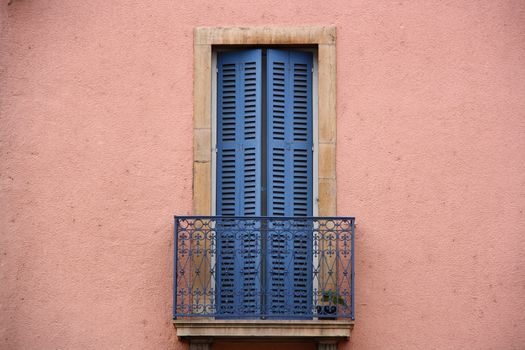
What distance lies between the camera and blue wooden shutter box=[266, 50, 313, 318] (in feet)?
49.0

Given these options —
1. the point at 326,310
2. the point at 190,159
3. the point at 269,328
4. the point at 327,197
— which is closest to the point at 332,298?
the point at 326,310

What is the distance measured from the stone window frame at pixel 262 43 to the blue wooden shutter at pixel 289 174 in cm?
23

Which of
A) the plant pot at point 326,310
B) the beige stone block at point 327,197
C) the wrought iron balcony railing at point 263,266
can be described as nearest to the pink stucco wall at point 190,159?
the beige stone block at point 327,197

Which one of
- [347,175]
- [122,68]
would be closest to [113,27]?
[122,68]

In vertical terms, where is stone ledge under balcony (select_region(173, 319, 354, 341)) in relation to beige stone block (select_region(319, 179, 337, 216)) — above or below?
below

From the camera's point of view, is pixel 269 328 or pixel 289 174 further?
pixel 289 174

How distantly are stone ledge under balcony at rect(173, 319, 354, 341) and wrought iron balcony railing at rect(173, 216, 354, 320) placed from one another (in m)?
0.21

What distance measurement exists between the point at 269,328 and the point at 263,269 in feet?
2.50

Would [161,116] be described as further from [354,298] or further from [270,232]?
[354,298]

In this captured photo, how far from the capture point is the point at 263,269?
15008 millimetres

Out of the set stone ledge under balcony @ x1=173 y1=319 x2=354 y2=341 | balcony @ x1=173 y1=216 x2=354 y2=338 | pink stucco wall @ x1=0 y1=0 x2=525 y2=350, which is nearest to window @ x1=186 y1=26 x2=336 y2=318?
pink stucco wall @ x1=0 y1=0 x2=525 y2=350

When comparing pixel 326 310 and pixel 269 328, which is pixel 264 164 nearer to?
pixel 326 310

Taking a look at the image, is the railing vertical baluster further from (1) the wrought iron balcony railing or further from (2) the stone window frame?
(2) the stone window frame

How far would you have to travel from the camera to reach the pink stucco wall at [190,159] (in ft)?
48.9
